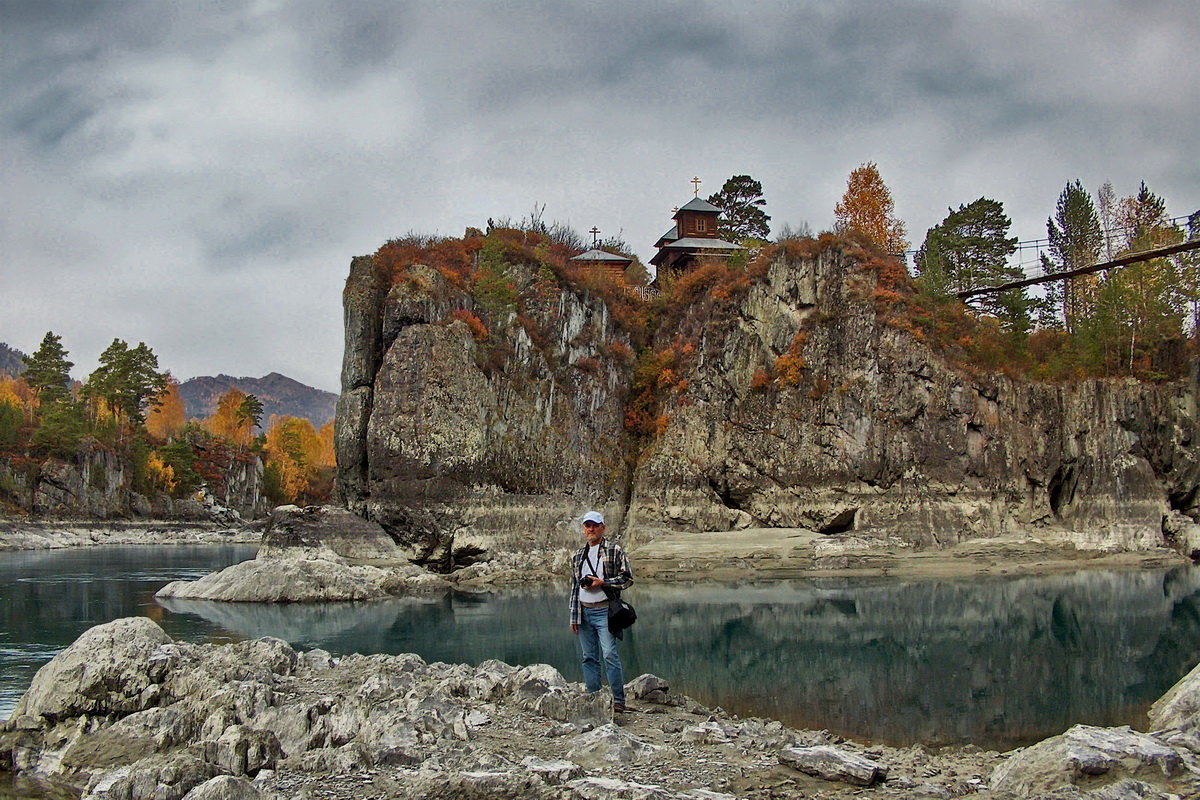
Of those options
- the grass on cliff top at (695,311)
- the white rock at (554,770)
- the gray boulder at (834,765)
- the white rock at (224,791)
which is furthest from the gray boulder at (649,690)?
the grass on cliff top at (695,311)

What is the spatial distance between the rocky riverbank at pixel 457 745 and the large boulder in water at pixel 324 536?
2810cm

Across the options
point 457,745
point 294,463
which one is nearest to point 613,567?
point 457,745

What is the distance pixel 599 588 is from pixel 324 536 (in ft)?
112

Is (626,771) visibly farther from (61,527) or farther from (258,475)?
(258,475)

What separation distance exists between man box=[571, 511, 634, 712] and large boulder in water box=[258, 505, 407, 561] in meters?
31.3

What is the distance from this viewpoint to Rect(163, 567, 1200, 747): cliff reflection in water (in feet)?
48.9

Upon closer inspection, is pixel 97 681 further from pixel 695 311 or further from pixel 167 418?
pixel 167 418

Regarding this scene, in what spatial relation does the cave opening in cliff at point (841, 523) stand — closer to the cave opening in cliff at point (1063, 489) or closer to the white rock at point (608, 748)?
the cave opening in cliff at point (1063, 489)

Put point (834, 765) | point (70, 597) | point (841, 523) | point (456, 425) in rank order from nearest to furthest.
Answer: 1. point (834, 765)
2. point (70, 597)
3. point (456, 425)
4. point (841, 523)

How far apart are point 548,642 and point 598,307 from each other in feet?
115

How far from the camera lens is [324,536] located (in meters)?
42.3

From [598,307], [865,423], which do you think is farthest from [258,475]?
[865,423]

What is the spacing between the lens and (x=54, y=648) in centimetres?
2145

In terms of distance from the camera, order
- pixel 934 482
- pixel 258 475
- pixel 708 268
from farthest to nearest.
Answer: pixel 258 475 < pixel 708 268 < pixel 934 482
